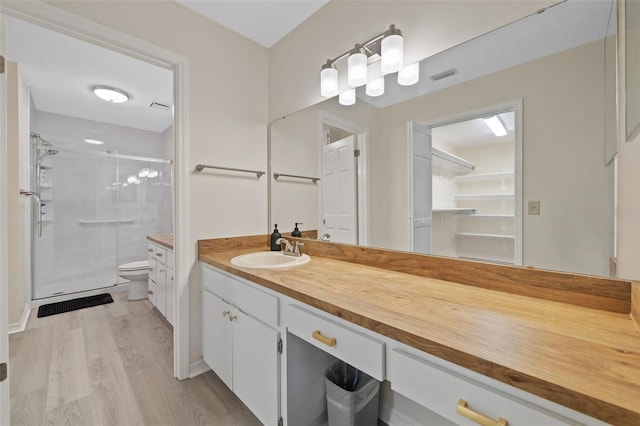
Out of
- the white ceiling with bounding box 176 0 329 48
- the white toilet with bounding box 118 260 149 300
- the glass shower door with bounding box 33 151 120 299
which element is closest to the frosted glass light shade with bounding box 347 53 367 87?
the white ceiling with bounding box 176 0 329 48

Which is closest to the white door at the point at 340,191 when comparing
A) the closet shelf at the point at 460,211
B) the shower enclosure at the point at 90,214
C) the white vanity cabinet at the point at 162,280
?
the closet shelf at the point at 460,211

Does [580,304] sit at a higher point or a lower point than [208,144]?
lower

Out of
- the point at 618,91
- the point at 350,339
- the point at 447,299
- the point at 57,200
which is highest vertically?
the point at 618,91

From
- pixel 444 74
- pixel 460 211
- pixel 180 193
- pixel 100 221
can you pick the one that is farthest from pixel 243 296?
pixel 100 221

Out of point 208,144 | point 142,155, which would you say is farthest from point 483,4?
point 142,155

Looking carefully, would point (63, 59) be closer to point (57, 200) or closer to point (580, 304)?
point (57, 200)

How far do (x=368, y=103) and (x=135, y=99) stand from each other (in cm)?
295

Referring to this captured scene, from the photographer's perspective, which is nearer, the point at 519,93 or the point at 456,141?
the point at 519,93

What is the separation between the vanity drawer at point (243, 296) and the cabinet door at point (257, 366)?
4cm

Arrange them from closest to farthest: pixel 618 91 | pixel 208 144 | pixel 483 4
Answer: pixel 618 91, pixel 483 4, pixel 208 144

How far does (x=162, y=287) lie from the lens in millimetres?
2395

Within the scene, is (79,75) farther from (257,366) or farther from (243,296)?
(257,366)

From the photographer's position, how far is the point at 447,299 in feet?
3.03

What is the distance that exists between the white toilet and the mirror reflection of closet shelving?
3291mm
